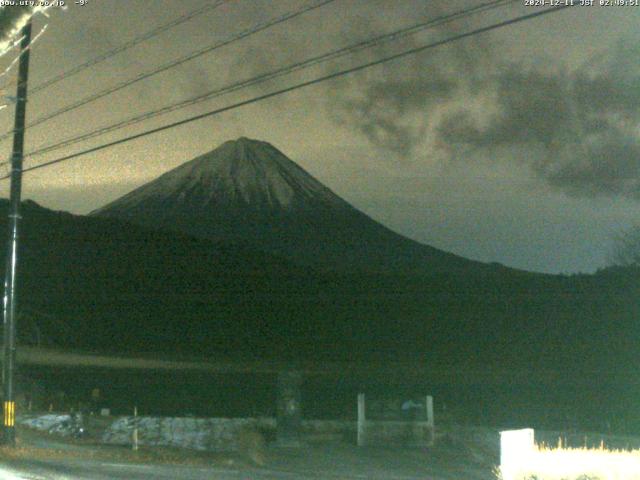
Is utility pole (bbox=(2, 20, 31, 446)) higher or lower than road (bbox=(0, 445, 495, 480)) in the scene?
higher

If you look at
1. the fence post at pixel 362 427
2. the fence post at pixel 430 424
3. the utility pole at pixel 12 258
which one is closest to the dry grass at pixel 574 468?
the utility pole at pixel 12 258

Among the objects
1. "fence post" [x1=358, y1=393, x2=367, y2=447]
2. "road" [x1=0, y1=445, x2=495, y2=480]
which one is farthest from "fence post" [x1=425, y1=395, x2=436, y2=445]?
"fence post" [x1=358, y1=393, x2=367, y2=447]

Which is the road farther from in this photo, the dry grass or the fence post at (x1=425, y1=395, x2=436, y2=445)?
the dry grass

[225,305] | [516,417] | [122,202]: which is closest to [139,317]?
[225,305]

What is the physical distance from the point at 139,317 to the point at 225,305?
11.4m

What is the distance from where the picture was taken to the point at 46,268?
95125 mm

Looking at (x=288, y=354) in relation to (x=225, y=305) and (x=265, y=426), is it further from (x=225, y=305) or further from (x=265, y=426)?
(x=265, y=426)

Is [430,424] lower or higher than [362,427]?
higher

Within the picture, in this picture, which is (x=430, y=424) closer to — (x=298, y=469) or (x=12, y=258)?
(x=298, y=469)

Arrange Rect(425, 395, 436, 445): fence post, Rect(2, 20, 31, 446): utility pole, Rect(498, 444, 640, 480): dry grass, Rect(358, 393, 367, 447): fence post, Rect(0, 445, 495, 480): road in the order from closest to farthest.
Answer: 1. Rect(498, 444, 640, 480): dry grass
2. Rect(0, 445, 495, 480): road
3. Rect(2, 20, 31, 446): utility pole
4. Rect(425, 395, 436, 445): fence post
5. Rect(358, 393, 367, 447): fence post

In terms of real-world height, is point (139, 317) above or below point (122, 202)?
below

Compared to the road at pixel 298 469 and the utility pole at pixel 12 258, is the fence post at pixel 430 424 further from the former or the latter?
the utility pole at pixel 12 258

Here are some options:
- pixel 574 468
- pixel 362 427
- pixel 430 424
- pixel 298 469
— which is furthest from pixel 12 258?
pixel 430 424

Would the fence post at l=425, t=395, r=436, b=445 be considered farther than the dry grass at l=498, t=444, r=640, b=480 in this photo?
Yes
